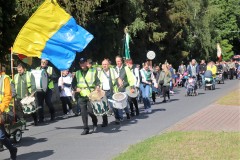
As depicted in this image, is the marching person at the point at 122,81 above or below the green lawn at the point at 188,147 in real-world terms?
above

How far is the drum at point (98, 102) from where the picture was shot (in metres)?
11.8

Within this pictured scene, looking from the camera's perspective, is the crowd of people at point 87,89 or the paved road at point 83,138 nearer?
the paved road at point 83,138

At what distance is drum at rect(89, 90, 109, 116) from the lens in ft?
38.6

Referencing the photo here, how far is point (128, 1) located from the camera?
3145 cm

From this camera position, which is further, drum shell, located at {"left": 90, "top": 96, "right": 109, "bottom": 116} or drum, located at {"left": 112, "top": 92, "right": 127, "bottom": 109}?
drum, located at {"left": 112, "top": 92, "right": 127, "bottom": 109}

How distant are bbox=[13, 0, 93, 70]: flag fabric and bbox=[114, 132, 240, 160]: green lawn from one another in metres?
3.05

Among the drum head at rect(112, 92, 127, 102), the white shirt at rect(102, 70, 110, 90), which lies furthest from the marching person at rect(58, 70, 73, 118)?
the drum head at rect(112, 92, 127, 102)

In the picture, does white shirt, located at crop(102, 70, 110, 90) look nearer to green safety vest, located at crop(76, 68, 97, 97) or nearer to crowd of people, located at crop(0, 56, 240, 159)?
crowd of people, located at crop(0, 56, 240, 159)

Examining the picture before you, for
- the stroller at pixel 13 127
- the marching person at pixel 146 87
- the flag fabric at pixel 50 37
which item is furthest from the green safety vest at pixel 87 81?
the marching person at pixel 146 87

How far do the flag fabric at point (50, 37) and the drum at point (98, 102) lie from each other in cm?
117

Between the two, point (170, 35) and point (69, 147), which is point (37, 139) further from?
point (170, 35)

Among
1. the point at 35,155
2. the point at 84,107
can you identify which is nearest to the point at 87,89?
the point at 84,107

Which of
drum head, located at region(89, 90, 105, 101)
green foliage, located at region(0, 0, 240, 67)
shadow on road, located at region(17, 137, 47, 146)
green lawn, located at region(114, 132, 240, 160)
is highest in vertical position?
green foliage, located at region(0, 0, 240, 67)

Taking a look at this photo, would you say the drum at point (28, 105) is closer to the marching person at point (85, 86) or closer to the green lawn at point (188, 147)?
the marching person at point (85, 86)
